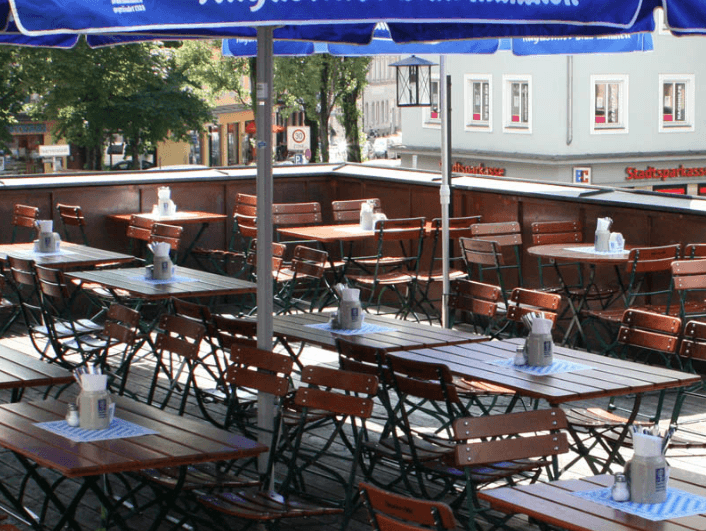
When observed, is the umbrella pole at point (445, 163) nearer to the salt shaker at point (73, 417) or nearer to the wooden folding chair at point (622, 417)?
the wooden folding chair at point (622, 417)

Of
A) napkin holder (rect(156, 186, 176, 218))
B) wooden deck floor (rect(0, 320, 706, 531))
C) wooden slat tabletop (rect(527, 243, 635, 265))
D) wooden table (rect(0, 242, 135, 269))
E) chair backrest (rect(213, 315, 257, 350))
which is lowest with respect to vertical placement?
wooden deck floor (rect(0, 320, 706, 531))

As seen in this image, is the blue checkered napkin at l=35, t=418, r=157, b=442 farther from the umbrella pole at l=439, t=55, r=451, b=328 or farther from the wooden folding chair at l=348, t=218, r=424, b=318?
the wooden folding chair at l=348, t=218, r=424, b=318

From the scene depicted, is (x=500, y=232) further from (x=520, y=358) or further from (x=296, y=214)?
(x=520, y=358)

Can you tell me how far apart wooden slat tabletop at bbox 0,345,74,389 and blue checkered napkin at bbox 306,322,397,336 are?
1.72m

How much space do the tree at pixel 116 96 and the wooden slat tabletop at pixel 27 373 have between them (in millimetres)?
27845

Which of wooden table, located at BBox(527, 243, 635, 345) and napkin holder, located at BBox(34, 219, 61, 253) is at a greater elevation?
napkin holder, located at BBox(34, 219, 61, 253)

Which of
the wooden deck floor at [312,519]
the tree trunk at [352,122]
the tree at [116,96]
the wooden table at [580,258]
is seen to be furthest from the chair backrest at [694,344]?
the tree trunk at [352,122]

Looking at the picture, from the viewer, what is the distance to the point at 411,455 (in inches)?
227

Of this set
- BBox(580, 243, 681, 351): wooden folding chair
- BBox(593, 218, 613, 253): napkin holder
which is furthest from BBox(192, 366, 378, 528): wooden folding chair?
BBox(593, 218, 613, 253): napkin holder

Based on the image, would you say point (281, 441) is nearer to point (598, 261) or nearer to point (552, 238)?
point (598, 261)

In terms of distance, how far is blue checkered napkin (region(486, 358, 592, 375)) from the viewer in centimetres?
620

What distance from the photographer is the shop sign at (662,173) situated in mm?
40594

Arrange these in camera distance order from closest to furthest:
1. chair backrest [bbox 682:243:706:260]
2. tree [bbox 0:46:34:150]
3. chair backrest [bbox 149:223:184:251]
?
1. chair backrest [bbox 682:243:706:260]
2. chair backrest [bbox 149:223:184:251]
3. tree [bbox 0:46:34:150]

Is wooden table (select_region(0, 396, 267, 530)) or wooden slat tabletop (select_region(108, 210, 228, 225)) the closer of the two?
wooden table (select_region(0, 396, 267, 530))
